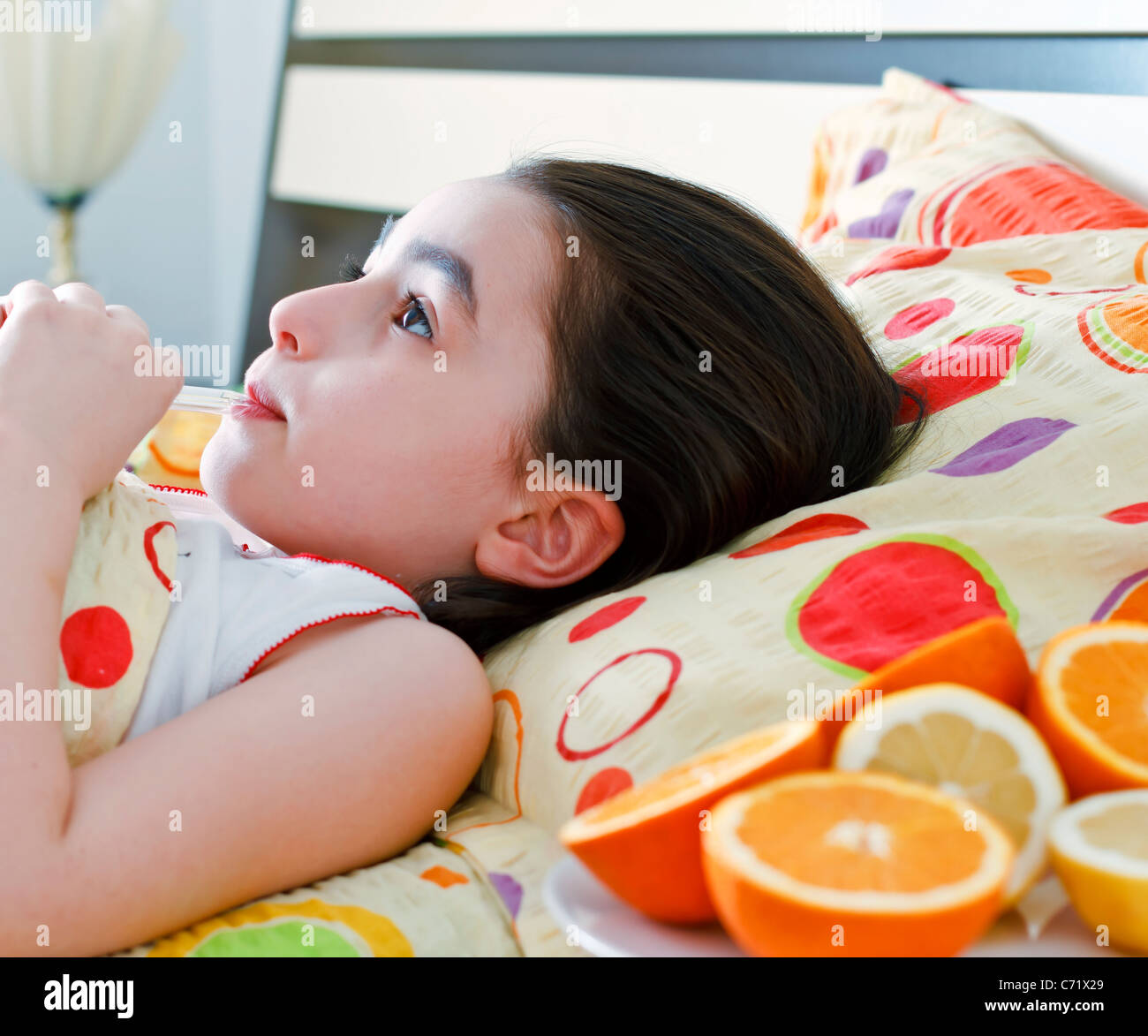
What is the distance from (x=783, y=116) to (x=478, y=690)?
5.66 feet

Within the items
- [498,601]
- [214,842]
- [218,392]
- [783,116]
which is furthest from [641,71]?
[214,842]

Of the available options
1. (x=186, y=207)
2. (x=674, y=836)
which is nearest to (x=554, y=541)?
(x=674, y=836)

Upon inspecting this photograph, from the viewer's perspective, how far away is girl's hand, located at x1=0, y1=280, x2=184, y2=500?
0.75 metres

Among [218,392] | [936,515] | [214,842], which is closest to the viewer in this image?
[214,842]

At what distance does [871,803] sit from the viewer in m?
0.47

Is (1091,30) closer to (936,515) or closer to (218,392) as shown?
(936,515)

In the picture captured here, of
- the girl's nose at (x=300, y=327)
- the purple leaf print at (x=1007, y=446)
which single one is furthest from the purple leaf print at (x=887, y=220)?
the girl's nose at (x=300, y=327)

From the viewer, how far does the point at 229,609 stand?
0.79 m

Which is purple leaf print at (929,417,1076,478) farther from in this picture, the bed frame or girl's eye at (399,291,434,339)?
the bed frame

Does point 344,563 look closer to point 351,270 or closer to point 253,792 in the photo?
point 253,792

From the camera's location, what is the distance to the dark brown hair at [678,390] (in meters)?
0.95

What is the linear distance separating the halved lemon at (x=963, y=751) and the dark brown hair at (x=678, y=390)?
1.43 feet

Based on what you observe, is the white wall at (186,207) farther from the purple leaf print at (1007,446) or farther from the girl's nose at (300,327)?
the purple leaf print at (1007,446)

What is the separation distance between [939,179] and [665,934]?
1224mm
